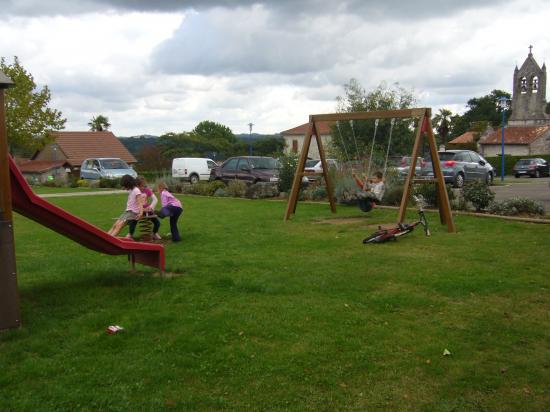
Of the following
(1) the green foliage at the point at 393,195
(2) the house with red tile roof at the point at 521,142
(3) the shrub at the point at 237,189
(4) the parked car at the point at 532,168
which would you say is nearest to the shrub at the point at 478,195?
(1) the green foliage at the point at 393,195

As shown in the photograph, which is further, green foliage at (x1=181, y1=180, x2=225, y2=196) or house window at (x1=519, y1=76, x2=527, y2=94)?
house window at (x1=519, y1=76, x2=527, y2=94)

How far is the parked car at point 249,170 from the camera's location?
22.7 metres

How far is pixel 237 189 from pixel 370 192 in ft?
29.6

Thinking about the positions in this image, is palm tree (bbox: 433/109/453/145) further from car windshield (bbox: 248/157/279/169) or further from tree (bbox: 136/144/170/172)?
car windshield (bbox: 248/157/279/169)

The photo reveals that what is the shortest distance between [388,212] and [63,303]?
30.1 feet

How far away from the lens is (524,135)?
6456 cm

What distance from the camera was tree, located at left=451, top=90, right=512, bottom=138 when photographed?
10406 cm

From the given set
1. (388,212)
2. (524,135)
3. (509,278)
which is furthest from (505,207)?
(524,135)

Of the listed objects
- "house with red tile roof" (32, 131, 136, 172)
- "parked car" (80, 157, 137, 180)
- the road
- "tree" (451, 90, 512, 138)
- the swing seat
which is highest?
"tree" (451, 90, 512, 138)

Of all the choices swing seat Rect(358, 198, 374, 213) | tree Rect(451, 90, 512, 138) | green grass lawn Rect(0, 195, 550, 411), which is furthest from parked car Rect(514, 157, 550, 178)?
tree Rect(451, 90, 512, 138)

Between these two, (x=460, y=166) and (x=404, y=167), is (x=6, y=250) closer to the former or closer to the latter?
(x=404, y=167)

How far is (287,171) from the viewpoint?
62.2 ft

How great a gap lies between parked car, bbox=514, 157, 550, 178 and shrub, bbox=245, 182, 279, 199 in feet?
93.6

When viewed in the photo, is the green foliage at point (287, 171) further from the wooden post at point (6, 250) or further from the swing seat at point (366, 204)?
the wooden post at point (6, 250)
